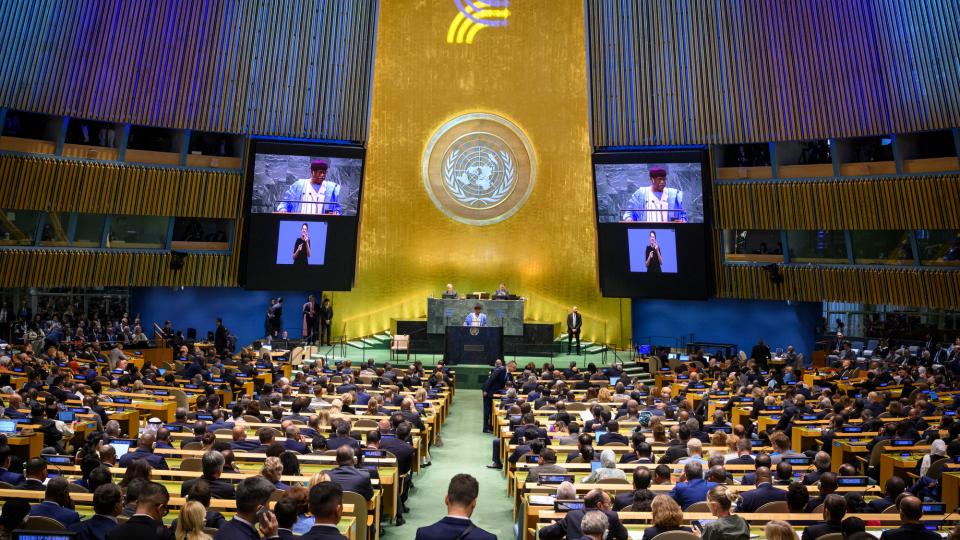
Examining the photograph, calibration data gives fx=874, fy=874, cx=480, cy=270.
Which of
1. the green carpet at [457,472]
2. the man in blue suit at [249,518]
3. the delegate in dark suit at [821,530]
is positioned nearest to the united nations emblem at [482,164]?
the green carpet at [457,472]

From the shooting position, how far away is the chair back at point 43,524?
5.62 m

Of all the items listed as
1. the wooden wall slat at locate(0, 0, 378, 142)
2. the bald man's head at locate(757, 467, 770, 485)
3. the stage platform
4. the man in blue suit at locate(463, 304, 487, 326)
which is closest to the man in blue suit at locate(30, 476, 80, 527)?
the bald man's head at locate(757, 467, 770, 485)

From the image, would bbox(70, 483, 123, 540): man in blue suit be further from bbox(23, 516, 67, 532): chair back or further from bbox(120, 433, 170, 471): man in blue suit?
bbox(120, 433, 170, 471): man in blue suit

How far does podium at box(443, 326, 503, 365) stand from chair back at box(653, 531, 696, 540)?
15376mm

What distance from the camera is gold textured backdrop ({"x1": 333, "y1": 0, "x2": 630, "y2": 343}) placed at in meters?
25.7

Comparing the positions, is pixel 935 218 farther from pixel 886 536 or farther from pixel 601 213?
pixel 886 536

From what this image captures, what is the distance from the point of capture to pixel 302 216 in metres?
22.1

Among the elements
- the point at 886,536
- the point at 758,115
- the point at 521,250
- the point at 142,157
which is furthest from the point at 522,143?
the point at 886,536

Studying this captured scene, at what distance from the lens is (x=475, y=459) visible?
13.7 metres

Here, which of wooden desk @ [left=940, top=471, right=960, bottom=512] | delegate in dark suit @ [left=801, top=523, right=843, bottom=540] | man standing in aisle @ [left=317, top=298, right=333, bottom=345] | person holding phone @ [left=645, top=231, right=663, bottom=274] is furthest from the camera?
man standing in aisle @ [left=317, top=298, right=333, bottom=345]

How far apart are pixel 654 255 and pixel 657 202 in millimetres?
1345

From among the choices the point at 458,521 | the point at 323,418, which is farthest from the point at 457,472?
the point at 458,521

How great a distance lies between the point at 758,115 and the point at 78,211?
56.0ft

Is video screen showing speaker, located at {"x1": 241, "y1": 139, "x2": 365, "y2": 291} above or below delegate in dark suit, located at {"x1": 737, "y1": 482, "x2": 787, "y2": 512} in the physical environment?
above
